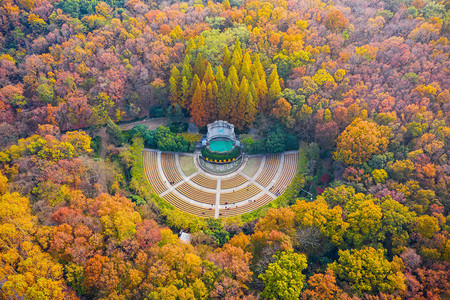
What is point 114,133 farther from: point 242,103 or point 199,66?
point 242,103

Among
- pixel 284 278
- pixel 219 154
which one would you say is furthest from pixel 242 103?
pixel 284 278

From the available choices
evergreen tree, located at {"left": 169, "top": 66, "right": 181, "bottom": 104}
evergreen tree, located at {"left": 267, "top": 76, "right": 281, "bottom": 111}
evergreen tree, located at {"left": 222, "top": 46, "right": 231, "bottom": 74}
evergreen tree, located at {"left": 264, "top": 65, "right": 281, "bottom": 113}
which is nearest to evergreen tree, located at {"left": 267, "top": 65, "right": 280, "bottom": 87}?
evergreen tree, located at {"left": 264, "top": 65, "right": 281, "bottom": 113}

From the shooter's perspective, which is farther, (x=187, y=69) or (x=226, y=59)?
(x=226, y=59)

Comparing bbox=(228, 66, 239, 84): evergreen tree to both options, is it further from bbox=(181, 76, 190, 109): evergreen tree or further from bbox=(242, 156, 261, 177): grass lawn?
bbox=(242, 156, 261, 177): grass lawn

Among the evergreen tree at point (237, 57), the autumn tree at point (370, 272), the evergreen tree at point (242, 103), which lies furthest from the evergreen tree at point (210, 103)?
the autumn tree at point (370, 272)

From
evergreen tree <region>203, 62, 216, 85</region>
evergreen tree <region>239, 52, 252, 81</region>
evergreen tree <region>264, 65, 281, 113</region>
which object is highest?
evergreen tree <region>239, 52, 252, 81</region>

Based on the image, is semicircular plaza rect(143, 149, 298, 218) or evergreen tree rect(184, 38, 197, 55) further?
evergreen tree rect(184, 38, 197, 55)
